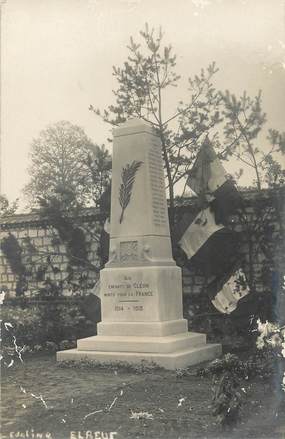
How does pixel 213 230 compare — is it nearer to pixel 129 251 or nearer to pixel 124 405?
pixel 129 251

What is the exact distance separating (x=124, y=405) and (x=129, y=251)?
3060mm

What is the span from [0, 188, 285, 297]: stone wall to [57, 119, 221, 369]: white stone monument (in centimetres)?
267

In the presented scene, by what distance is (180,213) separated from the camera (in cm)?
1136

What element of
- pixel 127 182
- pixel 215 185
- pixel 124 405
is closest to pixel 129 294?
pixel 127 182

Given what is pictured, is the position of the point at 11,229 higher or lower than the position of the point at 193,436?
higher

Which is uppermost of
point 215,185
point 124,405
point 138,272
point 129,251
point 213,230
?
point 215,185

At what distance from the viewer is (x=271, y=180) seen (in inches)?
404

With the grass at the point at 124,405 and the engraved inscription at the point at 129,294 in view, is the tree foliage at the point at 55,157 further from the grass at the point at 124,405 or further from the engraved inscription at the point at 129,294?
the grass at the point at 124,405

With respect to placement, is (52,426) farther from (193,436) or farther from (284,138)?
(284,138)

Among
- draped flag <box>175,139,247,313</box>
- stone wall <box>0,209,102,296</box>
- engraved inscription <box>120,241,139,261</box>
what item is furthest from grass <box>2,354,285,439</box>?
stone wall <box>0,209,102,296</box>

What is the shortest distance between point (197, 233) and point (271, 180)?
1594 mm

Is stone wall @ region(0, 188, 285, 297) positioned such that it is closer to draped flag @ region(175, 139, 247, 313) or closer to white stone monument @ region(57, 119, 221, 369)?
draped flag @ region(175, 139, 247, 313)

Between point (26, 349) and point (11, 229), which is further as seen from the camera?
point (11, 229)

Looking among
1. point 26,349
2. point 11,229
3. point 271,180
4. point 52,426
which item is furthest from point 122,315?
point 11,229
